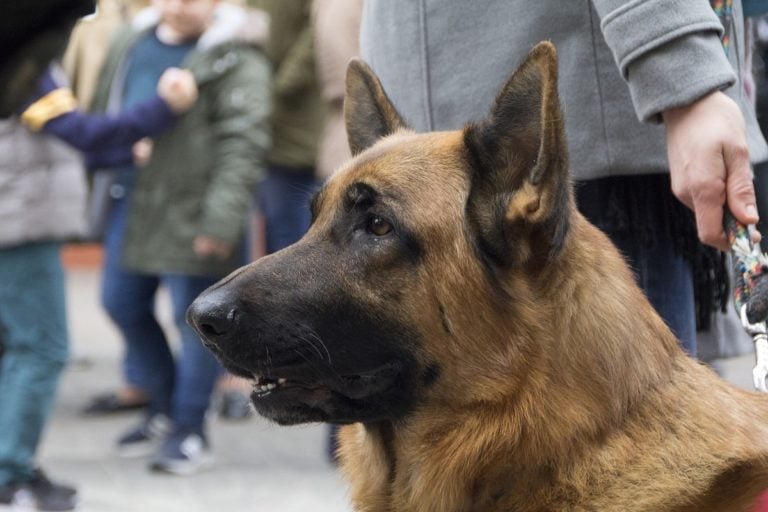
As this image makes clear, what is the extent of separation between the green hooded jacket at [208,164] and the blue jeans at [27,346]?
0.75m

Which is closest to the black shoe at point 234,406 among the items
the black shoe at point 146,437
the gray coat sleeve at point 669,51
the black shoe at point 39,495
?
the black shoe at point 146,437

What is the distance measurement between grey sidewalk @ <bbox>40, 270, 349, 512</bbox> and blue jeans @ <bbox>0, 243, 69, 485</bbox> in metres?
0.42

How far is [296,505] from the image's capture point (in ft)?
17.6

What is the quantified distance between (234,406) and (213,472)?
107 centimetres

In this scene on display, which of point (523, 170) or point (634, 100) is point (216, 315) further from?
point (634, 100)

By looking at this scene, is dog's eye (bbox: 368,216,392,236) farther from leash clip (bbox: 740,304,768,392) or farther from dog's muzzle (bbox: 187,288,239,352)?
leash clip (bbox: 740,304,768,392)

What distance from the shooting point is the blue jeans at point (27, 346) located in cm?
496

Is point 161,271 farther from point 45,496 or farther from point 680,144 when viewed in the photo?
point 680,144

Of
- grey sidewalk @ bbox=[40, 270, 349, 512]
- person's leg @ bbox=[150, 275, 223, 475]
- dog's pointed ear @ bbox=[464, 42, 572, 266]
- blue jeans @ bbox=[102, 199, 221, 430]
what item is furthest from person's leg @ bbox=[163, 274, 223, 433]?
dog's pointed ear @ bbox=[464, 42, 572, 266]

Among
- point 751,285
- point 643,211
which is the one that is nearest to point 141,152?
point 643,211

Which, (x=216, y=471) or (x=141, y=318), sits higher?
(x=141, y=318)

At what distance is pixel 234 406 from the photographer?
688 cm

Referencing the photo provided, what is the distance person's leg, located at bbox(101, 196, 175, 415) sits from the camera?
620cm

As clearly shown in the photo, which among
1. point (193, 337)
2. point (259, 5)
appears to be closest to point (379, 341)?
point (193, 337)
